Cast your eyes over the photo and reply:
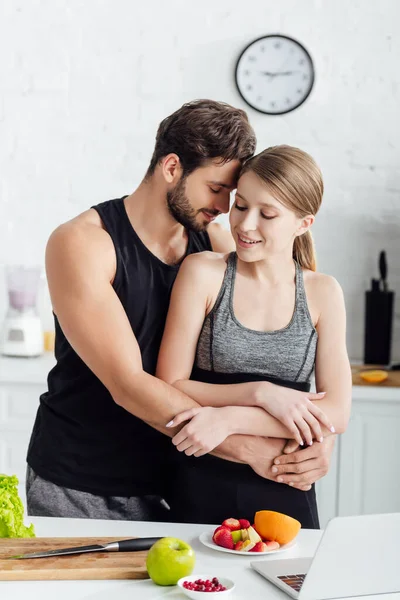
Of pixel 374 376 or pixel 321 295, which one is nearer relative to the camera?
pixel 321 295

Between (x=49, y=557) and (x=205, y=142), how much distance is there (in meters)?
0.94

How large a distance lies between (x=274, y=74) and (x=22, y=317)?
144 cm

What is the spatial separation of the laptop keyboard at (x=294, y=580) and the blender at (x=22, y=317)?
216 centimetres

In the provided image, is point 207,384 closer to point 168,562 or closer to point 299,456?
point 299,456

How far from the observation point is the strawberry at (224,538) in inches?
58.7

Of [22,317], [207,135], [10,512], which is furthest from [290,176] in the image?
[22,317]

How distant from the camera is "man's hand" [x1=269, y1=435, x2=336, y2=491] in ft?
5.86

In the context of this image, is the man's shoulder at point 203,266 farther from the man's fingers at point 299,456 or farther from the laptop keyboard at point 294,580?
the laptop keyboard at point 294,580

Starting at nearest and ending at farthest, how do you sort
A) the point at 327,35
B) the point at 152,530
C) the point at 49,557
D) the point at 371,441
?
the point at 49,557
the point at 152,530
the point at 371,441
the point at 327,35

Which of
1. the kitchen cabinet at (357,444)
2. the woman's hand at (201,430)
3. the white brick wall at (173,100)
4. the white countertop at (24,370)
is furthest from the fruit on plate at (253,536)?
the white brick wall at (173,100)

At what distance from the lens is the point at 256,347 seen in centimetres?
184

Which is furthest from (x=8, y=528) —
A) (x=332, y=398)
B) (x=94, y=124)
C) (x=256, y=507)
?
(x=94, y=124)

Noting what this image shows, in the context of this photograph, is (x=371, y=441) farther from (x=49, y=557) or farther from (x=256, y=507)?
(x=49, y=557)

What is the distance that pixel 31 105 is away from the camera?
361 centimetres
